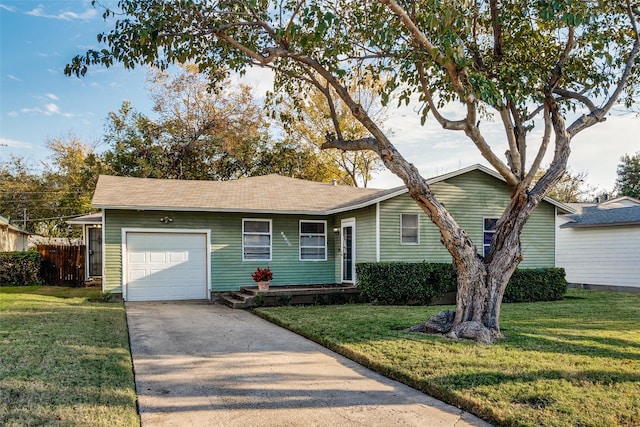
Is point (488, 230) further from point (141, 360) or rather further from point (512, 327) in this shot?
point (141, 360)

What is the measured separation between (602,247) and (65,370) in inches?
696

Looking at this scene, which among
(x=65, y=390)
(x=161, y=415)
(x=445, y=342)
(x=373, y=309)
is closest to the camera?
(x=161, y=415)

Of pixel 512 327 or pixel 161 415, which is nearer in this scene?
pixel 161 415

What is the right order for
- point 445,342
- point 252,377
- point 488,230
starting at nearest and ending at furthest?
point 252,377 < point 445,342 < point 488,230

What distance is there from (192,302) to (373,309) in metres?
5.33

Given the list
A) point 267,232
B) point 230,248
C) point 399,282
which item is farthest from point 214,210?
point 399,282

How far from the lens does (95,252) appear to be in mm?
18656

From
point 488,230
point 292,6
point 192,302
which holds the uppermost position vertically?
point 292,6

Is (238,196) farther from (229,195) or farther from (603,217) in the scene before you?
(603,217)

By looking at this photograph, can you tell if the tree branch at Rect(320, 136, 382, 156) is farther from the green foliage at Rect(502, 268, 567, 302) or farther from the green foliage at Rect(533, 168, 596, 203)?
the green foliage at Rect(533, 168, 596, 203)

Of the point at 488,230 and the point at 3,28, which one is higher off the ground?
the point at 3,28

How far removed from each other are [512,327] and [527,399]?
13.6 ft

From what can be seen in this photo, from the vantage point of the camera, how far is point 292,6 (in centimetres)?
819

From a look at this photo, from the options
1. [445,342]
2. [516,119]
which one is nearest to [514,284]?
[516,119]
